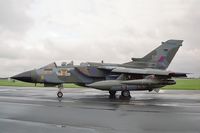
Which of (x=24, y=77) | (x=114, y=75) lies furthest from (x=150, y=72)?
(x=24, y=77)

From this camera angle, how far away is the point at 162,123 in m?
9.05

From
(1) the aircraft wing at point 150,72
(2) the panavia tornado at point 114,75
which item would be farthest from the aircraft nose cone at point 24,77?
(1) the aircraft wing at point 150,72

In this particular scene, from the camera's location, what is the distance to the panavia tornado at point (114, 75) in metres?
20.1

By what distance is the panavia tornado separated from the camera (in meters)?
20.1

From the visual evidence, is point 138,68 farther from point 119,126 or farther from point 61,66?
point 119,126

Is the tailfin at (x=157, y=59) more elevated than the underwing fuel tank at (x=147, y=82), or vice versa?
the tailfin at (x=157, y=59)

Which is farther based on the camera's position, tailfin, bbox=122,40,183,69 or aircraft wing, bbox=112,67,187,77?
tailfin, bbox=122,40,183,69

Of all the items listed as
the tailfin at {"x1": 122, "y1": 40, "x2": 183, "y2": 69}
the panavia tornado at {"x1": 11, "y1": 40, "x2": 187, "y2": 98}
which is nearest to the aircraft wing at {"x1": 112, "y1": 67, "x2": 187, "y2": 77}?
the panavia tornado at {"x1": 11, "y1": 40, "x2": 187, "y2": 98}

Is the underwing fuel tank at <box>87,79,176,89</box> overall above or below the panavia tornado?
below

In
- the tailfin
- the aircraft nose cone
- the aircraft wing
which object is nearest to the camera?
the aircraft wing

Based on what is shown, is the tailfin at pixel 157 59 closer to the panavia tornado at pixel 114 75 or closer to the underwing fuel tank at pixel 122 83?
the panavia tornado at pixel 114 75

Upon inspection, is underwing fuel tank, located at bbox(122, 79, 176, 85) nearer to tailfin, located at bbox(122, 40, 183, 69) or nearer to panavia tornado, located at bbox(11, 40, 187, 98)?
panavia tornado, located at bbox(11, 40, 187, 98)

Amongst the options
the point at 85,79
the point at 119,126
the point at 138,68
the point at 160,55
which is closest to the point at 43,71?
the point at 85,79

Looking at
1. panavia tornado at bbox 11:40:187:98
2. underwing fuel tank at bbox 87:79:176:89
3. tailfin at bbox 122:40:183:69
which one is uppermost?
tailfin at bbox 122:40:183:69
